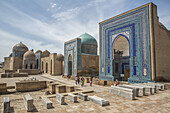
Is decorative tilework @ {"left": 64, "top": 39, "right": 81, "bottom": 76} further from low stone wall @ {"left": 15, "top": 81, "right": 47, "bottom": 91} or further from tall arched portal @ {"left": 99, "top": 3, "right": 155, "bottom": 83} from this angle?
low stone wall @ {"left": 15, "top": 81, "right": 47, "bottom": 91}

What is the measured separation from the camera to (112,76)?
14.5 meters

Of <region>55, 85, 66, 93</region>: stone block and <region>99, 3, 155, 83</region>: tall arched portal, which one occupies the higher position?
<region>99, 3, 155, 83</region>: tall arched portal

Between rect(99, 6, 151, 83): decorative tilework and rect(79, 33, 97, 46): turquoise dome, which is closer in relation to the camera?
rect(99, 6, 151, 83): decorative tilework

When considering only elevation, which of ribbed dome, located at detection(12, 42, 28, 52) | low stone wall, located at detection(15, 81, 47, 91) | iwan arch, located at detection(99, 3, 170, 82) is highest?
ribbed dome, located at detection(12, 42, 28, 52)

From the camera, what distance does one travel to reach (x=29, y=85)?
40.9 feet

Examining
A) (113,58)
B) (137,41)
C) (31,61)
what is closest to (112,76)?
(113,58)

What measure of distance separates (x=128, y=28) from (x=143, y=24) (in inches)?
64.1

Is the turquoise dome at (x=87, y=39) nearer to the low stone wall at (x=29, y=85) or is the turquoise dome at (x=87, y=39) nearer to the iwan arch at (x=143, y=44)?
the iwan arch at (x=143, y=44)

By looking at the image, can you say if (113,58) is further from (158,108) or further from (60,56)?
(60,56)

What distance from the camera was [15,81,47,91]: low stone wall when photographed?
11.6 metres

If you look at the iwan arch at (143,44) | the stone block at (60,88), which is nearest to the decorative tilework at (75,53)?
the iwan arch at (143,44)

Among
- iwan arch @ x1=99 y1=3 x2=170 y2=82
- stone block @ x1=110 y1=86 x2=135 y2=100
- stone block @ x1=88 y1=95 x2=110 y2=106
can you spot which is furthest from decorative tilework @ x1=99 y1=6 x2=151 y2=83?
stone block @ x1=88 y1=95 x2=110 y2=106

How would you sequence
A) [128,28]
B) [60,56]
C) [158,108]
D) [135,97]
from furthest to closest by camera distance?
1. [60,56]
2. [128,28]
3. [135,97]
4. [158,108]

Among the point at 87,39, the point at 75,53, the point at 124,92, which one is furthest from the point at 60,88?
the point at 87,39
